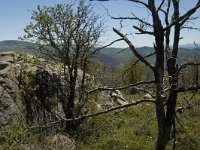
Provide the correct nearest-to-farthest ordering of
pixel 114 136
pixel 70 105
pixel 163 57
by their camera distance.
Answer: pixel 163 57, pixel 114 136, pixel 70 105

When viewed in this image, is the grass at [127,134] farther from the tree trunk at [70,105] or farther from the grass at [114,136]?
the tree trunk at [70,105]

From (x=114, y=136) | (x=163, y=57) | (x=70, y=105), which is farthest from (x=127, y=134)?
(x=163, y=57)

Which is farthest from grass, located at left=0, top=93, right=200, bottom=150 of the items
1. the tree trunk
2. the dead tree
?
the dead tree

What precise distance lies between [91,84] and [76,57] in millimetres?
2029

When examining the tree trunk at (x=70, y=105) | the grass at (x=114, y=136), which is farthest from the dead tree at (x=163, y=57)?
the tree trunk at (x=70, y=105)

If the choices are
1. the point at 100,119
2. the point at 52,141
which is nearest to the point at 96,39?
the point at 100,119

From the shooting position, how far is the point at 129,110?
75.0ft

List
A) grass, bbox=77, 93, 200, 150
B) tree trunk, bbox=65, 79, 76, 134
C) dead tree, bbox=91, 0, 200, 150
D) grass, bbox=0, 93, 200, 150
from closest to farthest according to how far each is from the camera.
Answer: dead tree, bbox=91, 0, 200, 150
grass, bbox=0, 93, 200, 150
grass, bbox=77, 93, 200, 150
tree trunk, bbox=65, 79, 76, 134

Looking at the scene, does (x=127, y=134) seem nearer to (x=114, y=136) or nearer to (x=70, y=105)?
(x=114, y=136)

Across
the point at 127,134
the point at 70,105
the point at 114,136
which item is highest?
the point at 70,105

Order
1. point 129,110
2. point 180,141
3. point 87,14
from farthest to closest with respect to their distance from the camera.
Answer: point 129,110 < point 87,14 < point 180,141

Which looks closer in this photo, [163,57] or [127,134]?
[163,57]

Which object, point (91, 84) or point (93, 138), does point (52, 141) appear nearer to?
point (93, 138)

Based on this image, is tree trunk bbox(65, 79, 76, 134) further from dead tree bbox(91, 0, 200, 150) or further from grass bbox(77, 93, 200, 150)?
dead tree bbox(91, 0, 200, 150)
